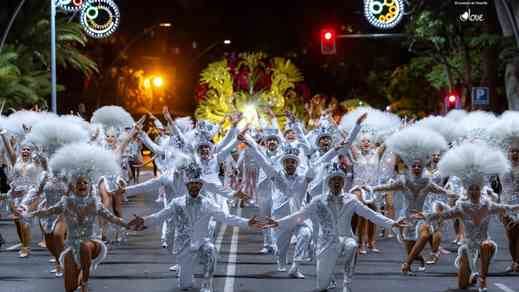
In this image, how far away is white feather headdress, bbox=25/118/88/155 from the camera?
15.3 m

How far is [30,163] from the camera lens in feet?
58.4

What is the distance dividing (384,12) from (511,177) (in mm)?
19412

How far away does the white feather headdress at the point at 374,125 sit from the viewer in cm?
1998

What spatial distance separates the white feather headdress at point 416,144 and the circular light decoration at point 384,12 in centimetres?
1910

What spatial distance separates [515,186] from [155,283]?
5149mm

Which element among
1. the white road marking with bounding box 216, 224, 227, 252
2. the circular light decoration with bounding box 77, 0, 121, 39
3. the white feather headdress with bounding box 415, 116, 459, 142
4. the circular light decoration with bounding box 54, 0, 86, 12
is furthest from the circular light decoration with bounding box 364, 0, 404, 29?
the white feather headdress with bounding box 415, 116, 459, 142

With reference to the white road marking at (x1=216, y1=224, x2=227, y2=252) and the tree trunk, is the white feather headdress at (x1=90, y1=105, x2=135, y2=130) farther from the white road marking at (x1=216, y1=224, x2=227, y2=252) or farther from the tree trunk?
the tree trunk

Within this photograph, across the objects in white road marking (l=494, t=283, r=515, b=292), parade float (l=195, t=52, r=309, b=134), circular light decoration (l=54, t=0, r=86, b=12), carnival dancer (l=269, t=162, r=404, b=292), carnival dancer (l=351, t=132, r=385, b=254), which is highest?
circular light decoration (l=54, t=0, r=86, b=12)

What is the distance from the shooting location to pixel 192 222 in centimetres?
1294

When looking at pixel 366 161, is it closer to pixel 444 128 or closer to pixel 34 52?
pixel 444 128

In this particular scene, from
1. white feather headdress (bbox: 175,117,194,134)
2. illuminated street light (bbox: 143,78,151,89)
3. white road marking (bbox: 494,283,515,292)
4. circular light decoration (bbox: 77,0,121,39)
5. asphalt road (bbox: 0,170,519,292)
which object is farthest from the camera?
illuminated street light (bbox: 143,78,151,89)

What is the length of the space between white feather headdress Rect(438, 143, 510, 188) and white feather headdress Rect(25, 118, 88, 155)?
16.6 ft

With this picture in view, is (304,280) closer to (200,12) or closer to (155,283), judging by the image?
(155,283)

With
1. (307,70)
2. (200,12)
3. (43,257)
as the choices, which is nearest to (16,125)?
(43,257)
